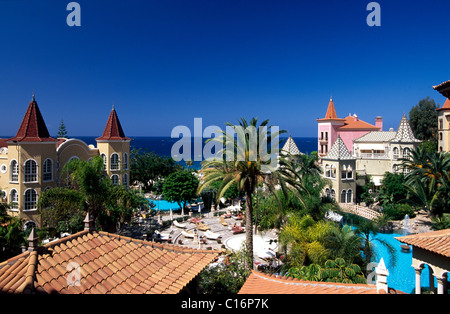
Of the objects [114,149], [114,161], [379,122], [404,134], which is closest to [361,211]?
[404,134]

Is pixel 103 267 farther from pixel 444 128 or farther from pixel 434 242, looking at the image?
pixel 444 128

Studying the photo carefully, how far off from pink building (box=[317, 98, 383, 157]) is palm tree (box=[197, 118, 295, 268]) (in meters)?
34.5

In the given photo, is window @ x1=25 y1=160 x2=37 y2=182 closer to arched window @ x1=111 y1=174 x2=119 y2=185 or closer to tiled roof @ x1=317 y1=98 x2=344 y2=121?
A: arched window @ x1=111 y1=174 x2=119 y2=185

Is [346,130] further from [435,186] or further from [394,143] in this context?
[435,186]

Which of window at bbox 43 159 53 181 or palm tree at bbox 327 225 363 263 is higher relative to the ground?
window at bbox 43 159 53 181

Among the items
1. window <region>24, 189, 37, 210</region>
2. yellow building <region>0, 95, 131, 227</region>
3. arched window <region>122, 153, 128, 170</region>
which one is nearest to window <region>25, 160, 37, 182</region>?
yellow building <region>0, 95, 131, 227</region>

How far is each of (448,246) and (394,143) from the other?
30.5 metres

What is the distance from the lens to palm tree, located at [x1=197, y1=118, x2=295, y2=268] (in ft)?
49.5

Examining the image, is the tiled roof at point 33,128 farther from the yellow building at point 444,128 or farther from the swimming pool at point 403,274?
the yellow building at point 444,128

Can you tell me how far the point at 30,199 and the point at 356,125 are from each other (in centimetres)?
4290

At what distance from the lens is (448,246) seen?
10.2 m

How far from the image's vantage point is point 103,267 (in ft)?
26.7

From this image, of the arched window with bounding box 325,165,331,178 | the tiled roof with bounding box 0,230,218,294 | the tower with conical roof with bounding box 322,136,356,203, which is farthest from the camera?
the arched window with bounding box 325,165,331,178
